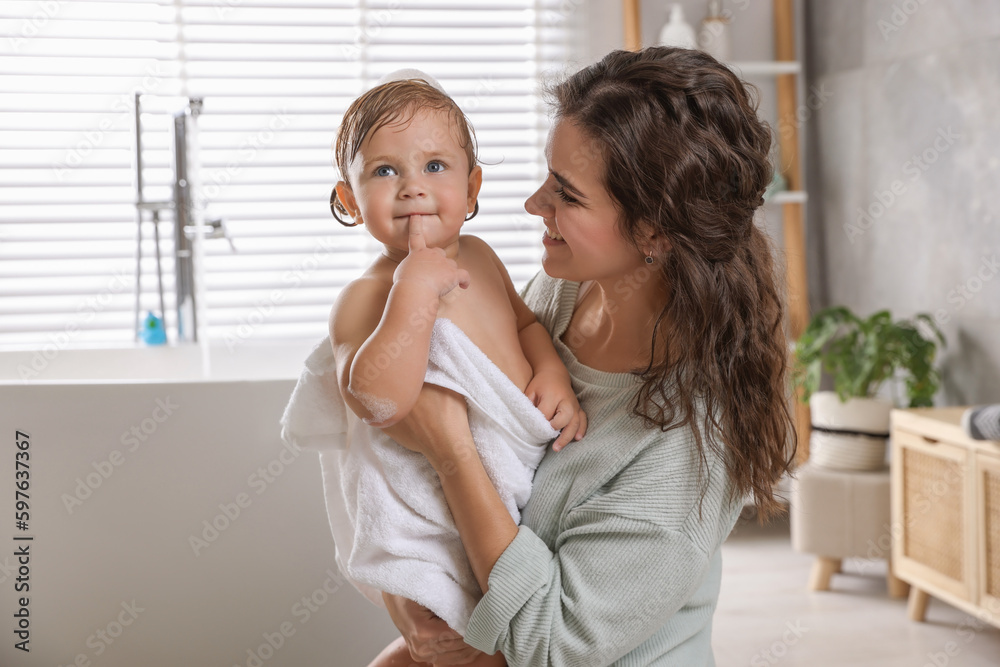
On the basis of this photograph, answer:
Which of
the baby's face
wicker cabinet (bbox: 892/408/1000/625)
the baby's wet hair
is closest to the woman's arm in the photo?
the baby's face

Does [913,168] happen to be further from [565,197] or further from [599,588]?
[599,588]

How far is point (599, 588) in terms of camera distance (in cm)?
100

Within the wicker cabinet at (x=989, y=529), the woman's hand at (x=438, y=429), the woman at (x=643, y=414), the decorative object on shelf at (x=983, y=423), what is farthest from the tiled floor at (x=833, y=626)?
the woman's hand at (x=438, y=429)

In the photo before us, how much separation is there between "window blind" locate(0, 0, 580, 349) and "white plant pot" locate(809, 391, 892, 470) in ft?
4.12

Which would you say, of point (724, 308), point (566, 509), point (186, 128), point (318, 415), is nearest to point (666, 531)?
point (566, 509)

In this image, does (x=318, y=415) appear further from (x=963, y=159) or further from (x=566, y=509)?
(x=963, y=159)

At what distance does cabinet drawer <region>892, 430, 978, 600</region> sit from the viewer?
2363 millimetres

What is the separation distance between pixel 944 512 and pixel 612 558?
72.9 inches

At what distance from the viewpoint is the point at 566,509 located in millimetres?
1075

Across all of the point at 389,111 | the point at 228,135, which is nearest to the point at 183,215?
the point at 228,135

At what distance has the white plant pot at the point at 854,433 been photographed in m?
2.83

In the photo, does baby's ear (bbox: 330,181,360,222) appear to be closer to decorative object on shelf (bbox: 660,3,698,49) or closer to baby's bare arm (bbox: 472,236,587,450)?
baby's bare arm (bbox: 472,236,587,450)

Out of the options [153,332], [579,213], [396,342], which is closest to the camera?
[396,342]

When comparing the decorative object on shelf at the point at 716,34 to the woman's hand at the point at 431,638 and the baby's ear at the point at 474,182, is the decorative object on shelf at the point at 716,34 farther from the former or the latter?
the woman's hand at the point at 431,638
